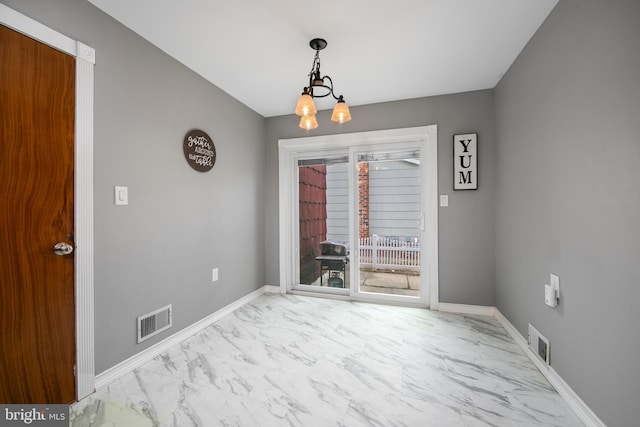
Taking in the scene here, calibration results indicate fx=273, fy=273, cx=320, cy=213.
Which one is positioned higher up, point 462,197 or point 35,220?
point 462,197

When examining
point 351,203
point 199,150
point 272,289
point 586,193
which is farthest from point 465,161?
point 272,289

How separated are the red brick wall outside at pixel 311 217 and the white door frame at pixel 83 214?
239 cm

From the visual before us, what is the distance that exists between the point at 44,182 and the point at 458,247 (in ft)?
11.3

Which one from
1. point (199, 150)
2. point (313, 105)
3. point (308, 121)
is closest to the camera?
point (313, 105)

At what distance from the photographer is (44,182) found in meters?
1.49

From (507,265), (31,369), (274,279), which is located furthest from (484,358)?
(31,369)

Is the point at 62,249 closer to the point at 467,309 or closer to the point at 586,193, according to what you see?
the point at 586,193

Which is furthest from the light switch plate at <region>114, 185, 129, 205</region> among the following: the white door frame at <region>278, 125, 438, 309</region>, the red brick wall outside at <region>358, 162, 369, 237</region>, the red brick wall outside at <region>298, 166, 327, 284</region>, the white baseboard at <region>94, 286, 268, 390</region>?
the red brick wall outside at <region>358, 162, 369, 237</region>

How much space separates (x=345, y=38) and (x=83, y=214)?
2.13 metres

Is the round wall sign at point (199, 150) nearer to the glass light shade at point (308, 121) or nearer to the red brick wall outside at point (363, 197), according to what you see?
the glass light shade at point (308, 121)

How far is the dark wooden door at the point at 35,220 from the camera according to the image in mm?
1347

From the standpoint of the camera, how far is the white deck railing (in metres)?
3.33

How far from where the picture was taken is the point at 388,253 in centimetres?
347

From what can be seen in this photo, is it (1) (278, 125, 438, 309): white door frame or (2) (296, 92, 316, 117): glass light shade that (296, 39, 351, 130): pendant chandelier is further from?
(1) (278, 125, 438, 309): white door frame
